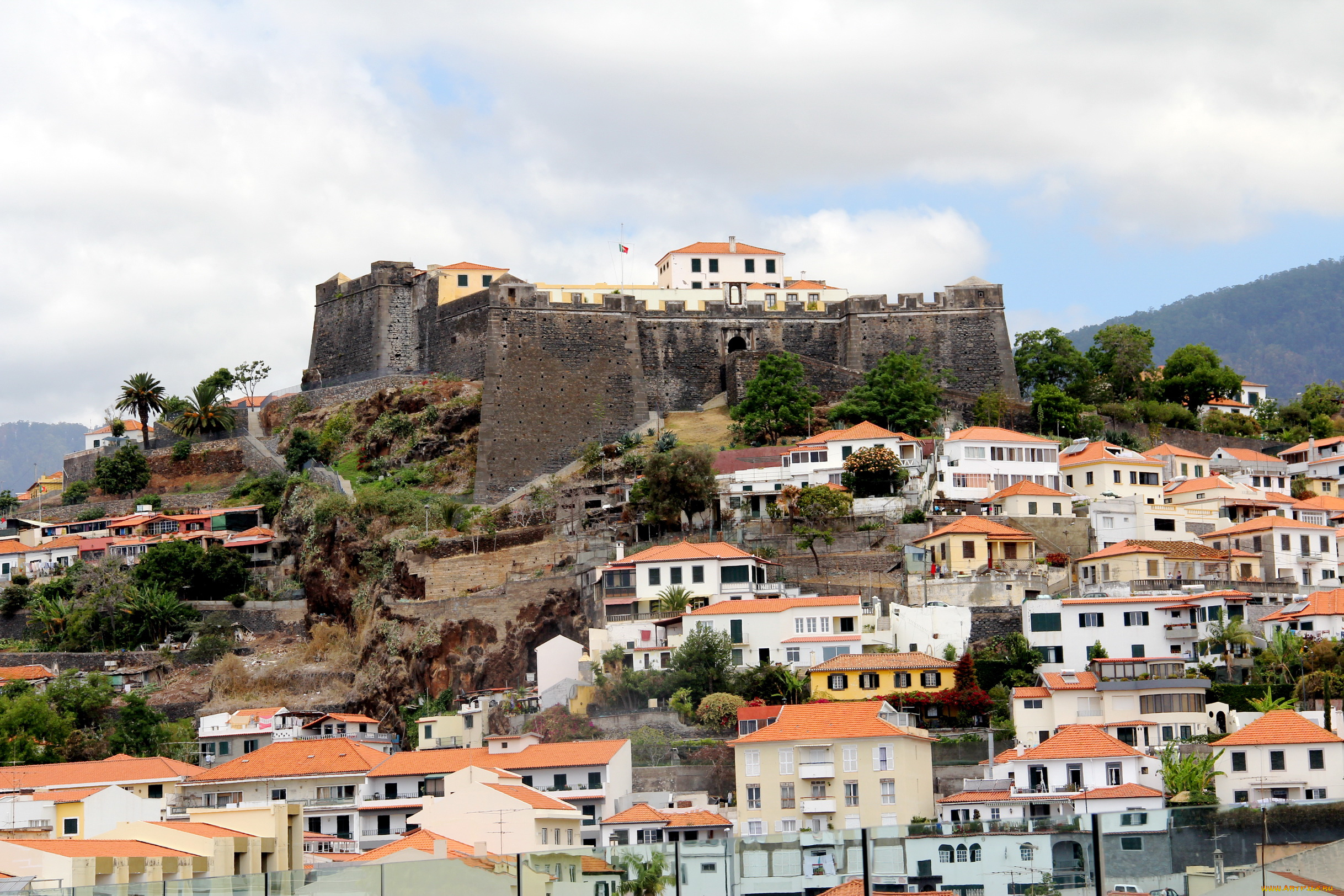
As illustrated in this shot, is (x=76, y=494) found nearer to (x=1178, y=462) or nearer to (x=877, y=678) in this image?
(x=877, y=678)

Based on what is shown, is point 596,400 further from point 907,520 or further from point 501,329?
point 907,520

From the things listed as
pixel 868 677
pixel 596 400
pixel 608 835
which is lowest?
pixel 608 835

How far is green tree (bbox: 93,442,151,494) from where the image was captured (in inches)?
3071

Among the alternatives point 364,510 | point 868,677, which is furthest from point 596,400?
point 868,677

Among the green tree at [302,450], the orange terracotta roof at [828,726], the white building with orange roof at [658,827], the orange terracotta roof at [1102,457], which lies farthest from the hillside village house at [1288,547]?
the green tree at [302,450]

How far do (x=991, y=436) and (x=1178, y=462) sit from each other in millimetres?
8227

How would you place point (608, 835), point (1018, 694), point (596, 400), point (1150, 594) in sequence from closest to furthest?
point (608, 835) < point (1018, 694) < point (1150, 594) < point (596, 400)

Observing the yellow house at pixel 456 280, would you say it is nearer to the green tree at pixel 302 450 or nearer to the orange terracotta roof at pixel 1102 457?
the green tree at pixel 302 450

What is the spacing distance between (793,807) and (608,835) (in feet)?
15.5

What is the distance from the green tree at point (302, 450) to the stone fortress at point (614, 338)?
143 inches

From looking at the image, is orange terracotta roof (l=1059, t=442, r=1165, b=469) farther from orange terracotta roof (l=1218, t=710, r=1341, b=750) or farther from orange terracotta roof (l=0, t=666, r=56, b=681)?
orange terracotta roof (l=0, t=666, r=56, b=681)

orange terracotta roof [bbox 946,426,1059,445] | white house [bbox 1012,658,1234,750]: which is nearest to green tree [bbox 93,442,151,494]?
orange terracotta roof [bbox 946,426,1059,445]

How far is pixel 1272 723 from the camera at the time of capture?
42469 millimetres

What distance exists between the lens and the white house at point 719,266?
76375mm
